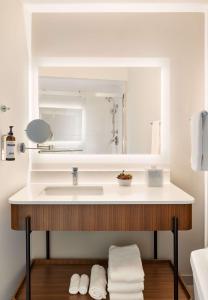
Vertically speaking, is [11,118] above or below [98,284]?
above

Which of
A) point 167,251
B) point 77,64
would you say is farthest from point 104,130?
point 167,251

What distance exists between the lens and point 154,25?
208cm

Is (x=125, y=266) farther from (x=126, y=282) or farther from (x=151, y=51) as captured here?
(x=151, y=51)

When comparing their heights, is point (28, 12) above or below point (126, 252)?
above

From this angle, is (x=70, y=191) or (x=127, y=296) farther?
(x=70, y=191)

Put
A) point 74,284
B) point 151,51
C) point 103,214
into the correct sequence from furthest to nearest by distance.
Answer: point 151,51, point 74,284, point 103,214

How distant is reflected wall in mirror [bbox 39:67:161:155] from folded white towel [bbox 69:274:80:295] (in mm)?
889

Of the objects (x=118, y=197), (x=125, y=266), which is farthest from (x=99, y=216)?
(x=125, y=266)

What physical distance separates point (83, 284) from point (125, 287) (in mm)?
298

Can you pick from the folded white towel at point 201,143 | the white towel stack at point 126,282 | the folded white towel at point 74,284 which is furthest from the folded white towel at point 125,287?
the folded white towel at point 201,143

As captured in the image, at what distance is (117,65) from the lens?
84.2 inches

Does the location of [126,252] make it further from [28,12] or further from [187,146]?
[28,12]

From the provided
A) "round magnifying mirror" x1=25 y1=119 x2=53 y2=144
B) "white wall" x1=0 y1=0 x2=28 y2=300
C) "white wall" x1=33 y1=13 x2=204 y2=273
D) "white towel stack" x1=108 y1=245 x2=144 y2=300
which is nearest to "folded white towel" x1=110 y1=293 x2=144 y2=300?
"white towel stack" x1=108 y1=245 x2=144 y2=300

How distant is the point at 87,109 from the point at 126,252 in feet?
3.56
